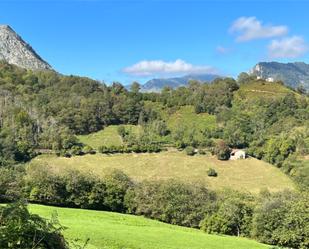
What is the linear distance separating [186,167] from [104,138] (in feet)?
99.8

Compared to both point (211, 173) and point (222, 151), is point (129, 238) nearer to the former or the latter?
point (211, 173)

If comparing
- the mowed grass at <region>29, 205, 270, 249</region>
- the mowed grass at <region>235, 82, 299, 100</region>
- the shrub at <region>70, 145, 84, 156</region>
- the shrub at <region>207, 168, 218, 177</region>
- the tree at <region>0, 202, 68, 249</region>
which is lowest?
the shrub at <region>207, 168, 218, 177</region>

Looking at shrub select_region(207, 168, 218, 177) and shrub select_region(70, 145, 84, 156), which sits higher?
shrub select_region(70, 145, 84, 156)

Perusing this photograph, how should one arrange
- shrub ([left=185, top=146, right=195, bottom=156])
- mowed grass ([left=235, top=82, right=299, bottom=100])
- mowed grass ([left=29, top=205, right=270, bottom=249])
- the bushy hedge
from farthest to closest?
mowed grass ([left=235, top=82, right=299, bottom=100])
shrub ([left=185, top=146, right=195, bottom=156])
the bushy hedge
mowed grass ([left=29, top=205, right=270, bottom=249])

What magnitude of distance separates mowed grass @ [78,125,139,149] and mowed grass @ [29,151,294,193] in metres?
11.1

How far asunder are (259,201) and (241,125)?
3041 inches

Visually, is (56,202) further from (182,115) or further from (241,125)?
(182,115)

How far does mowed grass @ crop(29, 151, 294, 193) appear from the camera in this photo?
96500 millimetres

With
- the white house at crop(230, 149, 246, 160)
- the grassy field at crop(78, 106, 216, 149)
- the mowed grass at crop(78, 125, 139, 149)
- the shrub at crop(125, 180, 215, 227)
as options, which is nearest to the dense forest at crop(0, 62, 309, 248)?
the shrub at crop(125, 180, 215, 227)

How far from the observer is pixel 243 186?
308 feet

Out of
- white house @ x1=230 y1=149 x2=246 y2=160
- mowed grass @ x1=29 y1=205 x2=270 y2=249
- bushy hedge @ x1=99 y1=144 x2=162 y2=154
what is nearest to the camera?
mowed grass @ x1=29 y1=205 x2=270 y2=249

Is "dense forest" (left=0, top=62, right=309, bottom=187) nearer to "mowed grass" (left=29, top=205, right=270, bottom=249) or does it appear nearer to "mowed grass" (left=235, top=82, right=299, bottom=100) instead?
"mowed grass" (left=235, top=82, right=299, bottom=100)

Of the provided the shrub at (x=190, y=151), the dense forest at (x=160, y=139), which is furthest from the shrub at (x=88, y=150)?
the shrub at (x=190, y=151)

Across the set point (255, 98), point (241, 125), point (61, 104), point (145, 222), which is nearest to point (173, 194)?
point (145, 222)
